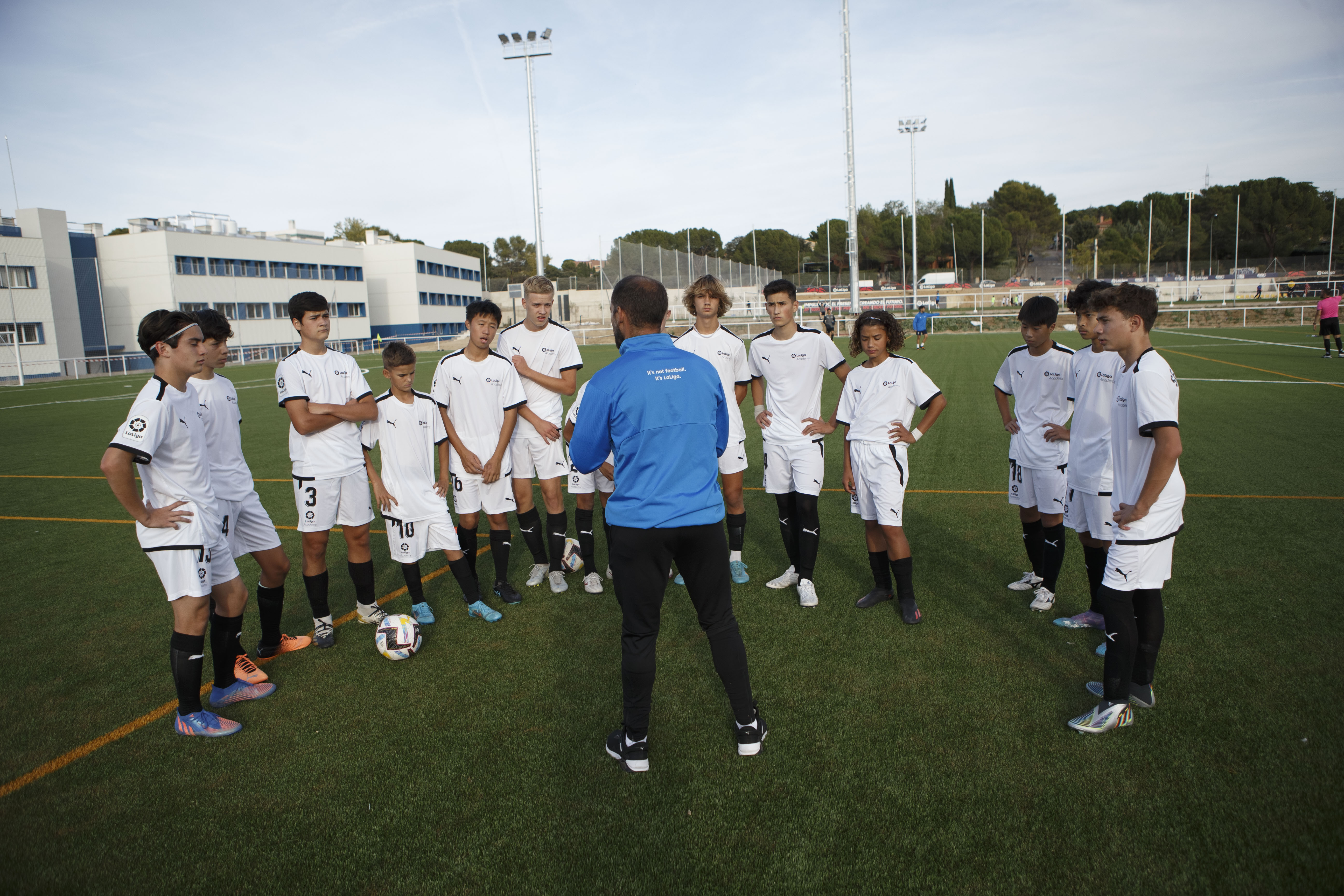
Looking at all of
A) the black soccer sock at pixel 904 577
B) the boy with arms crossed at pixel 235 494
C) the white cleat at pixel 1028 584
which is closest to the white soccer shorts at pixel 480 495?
the boy with arms crossed at pixel 235 494

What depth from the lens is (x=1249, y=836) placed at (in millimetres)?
2783

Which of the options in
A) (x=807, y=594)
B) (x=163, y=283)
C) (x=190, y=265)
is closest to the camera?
(x=807, y=594)

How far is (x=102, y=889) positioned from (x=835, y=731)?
312 cm

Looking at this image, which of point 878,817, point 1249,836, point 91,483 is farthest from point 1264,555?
point 91,483

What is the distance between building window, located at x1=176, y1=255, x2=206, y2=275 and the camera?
43.1m

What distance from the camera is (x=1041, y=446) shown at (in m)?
5.03

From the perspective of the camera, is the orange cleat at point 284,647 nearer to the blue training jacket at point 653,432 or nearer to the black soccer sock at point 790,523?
the blue training jacket at point 653,432

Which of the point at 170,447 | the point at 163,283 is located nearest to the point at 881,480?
the point at 170,447

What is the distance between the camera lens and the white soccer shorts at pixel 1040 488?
4969 mm

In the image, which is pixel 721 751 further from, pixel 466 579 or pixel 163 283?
pixel 163 283

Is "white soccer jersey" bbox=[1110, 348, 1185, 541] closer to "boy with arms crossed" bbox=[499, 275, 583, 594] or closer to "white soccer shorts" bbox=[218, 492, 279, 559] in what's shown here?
"boy with arms crossed" bbox=[499, 275, 583, 594]

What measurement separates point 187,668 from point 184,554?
0.61 metres

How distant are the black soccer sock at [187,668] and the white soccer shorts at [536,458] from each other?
8.21 feet

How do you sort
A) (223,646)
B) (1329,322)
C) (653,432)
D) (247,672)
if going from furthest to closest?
(1329,322) < (247,672) < (223,646) < (653,432)
